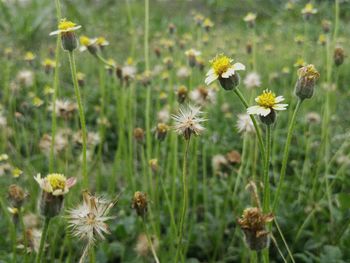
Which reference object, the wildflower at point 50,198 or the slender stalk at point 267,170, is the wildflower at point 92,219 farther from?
the slender stalk at point 267,170

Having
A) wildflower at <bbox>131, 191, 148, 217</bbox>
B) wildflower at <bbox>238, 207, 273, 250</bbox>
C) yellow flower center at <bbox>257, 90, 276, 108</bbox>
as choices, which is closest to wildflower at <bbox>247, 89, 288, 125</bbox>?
yellow flower center at <bbox>257, 90, 276, 108</bbox>

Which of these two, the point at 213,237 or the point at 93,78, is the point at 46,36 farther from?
the point at 213,237

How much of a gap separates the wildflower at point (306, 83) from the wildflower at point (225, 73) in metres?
0.11

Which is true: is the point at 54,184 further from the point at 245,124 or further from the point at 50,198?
the point at 245,124

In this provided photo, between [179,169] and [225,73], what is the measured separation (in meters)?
0.86

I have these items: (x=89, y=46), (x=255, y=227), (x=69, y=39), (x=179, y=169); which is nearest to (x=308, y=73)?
(x=255, y=227)

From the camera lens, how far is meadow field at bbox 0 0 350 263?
0.91 m

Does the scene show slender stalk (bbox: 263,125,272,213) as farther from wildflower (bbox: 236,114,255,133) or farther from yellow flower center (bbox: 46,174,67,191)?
wildflower (bbox: 236,114,255,133)

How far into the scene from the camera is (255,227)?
75 cm

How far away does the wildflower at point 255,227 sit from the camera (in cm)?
75

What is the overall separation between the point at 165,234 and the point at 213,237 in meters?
0.15

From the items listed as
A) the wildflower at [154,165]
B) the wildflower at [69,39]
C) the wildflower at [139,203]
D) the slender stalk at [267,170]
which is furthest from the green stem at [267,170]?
the wildflower at [154,165]

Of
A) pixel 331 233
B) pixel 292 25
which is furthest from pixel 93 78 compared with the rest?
pixel 292 25

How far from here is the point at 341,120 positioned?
240 cm
